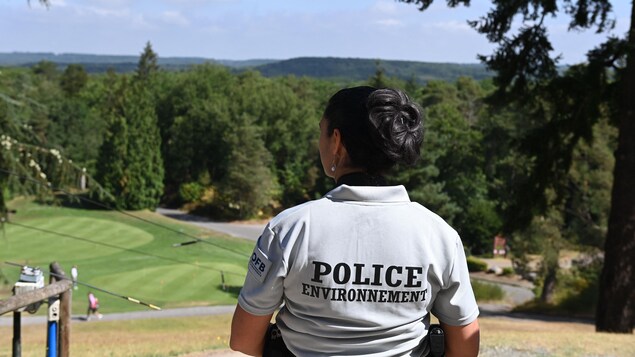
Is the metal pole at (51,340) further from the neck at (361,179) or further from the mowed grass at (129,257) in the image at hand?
the mowed grass at (129,257)

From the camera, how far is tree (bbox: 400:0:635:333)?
11.0 m

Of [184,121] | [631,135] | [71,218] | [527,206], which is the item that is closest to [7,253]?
[71,218]

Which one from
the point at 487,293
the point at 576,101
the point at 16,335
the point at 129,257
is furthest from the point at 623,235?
the point at 129,257

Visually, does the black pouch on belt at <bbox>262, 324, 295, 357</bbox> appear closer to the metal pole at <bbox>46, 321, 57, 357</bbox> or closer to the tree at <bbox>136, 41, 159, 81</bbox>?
the metal pole at <bbox>46, 321, 57, 357</bbox>

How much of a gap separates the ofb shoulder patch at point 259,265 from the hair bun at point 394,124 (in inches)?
15.5

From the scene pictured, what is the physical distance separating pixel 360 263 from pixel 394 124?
357 mm

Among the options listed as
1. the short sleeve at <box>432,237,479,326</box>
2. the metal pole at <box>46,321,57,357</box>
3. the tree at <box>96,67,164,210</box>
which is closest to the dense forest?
the tree at <box>96,67,164,210</box>

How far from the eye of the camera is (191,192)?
51.9 metres

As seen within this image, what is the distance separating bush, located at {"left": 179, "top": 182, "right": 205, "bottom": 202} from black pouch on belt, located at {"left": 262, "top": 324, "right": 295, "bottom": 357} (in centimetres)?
5023

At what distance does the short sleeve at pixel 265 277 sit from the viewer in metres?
1.84

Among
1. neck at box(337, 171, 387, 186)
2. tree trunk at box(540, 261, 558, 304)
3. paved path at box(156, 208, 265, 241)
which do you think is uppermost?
neck at box(337, 171, 387, 186)

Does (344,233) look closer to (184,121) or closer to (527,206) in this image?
(527,206)

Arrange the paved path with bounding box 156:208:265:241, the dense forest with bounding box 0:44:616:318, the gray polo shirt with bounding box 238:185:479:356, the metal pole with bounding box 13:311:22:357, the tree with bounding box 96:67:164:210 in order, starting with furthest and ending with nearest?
1. the tree with bounding box 96:67:164:210
2. the dense forest with bounding box 0:44:616:318
3. the paved path with bounding box 156:208:265:241
4. the metal pole with bounding box 13:311:22:357
5. the gray polo shirt with bounding box 238:185:479:356

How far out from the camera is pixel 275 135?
53531 millimetres
